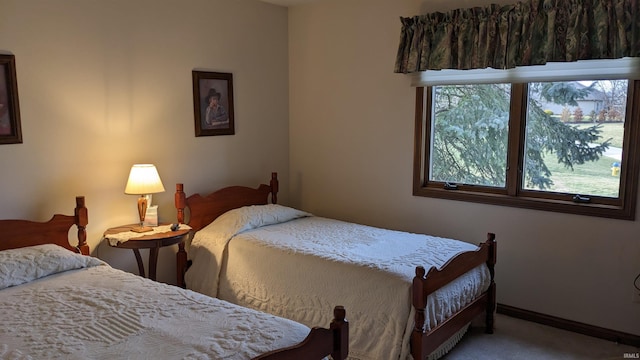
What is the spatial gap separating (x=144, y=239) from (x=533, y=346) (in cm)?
257

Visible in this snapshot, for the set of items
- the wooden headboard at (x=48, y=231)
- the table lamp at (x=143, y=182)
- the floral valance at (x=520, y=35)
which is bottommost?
the wooden headboard at (x=48, y=231)

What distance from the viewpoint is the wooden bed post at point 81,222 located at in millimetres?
3135

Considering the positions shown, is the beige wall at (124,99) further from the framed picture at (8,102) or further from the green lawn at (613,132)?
the green lawn at (613,132)

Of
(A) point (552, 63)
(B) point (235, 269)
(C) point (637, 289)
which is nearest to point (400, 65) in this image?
(A) point (552, 63)

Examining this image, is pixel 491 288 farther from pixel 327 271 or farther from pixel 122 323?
pixel 122 323

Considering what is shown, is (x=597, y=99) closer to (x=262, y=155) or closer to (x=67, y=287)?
(x=262, y=155)

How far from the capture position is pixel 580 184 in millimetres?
3412

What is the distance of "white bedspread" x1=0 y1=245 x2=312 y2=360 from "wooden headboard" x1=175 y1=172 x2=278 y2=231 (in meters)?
1.12

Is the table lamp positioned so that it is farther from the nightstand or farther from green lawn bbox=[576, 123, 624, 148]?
green lawn bbox=[576, 123, 624, 148]

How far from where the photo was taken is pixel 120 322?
6.94 feet

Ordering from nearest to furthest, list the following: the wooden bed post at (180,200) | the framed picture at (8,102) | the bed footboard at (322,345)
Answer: the bed footboard at (322,345) < the framed picture at (8,102) < the wooden bed post at (180,200)

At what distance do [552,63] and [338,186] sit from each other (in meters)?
2.01

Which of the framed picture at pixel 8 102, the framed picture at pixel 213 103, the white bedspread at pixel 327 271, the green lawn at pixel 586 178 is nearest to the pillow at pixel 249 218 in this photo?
the white bedspread at pixel 327 271

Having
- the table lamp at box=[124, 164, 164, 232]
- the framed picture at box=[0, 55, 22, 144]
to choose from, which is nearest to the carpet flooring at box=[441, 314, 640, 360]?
the table lamp at box=[124, 164, 164, 232]
